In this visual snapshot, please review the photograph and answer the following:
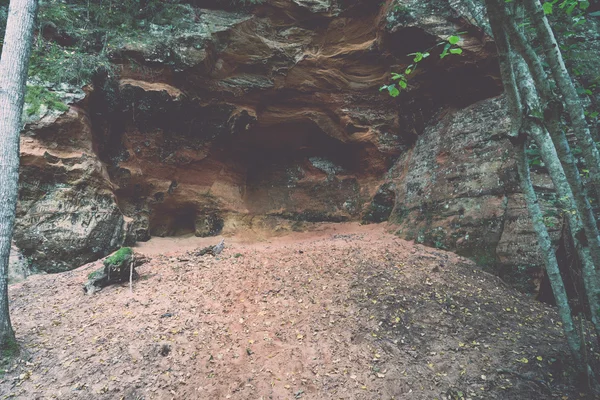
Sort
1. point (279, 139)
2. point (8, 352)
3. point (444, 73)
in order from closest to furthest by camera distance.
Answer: point (8, 352) → point (444, 73) → point (279, 139)

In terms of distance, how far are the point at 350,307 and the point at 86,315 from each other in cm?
376

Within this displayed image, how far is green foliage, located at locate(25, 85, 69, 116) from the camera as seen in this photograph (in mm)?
6355

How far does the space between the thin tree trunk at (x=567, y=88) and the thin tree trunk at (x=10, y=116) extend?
18.5 feet

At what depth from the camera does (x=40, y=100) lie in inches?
255

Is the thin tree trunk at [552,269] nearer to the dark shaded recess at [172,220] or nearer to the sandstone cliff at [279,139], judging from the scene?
the sandstone cliff at [279,139]

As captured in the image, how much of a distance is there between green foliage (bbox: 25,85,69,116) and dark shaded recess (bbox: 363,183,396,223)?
771 centimetres

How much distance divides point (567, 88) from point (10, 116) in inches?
234

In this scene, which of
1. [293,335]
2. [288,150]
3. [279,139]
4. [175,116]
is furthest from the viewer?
[288,150]

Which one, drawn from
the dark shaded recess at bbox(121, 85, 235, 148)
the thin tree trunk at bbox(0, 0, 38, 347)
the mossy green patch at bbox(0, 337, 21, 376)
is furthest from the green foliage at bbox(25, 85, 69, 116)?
the mossy green patch at bbox(0, 337, 21, 376)

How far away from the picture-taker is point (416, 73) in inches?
315

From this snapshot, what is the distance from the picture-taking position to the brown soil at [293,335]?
3273mm

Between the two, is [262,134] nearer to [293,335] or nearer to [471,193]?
[471,193]

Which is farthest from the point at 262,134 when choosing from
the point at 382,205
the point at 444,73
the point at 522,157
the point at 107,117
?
the point at 522,157

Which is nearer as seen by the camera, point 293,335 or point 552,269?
point 552,269
